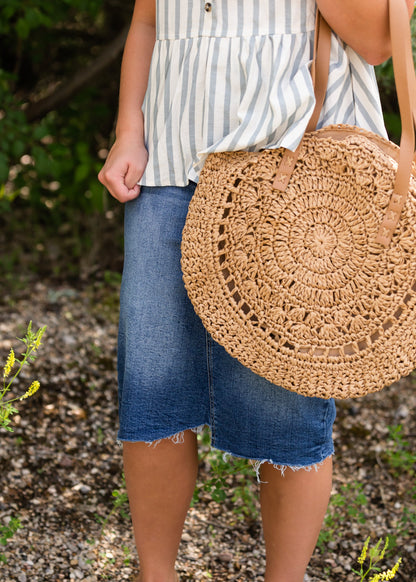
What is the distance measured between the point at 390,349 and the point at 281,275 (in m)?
0.22

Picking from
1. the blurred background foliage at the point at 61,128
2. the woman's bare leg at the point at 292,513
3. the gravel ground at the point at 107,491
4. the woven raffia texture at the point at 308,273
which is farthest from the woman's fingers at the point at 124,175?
the blurred background foliage at the point at 61,128

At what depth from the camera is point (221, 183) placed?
4.00ft

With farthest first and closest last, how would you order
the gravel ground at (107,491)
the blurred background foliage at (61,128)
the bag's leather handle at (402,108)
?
the blurred background foliage at (61,128) → the gravel ground at (107,491) → the bag's leather handle at (402,108)

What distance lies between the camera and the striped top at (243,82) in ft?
3.97

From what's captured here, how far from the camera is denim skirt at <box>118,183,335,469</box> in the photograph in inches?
53.3

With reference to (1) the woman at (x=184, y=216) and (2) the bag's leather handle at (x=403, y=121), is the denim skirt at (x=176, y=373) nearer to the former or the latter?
(1) the woman at (x=184, y=216)

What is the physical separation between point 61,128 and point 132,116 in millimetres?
2545

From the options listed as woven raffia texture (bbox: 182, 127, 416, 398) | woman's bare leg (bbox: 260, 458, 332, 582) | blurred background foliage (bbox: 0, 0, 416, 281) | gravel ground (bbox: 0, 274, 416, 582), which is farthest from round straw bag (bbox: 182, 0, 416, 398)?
blurred background foliage (bbox: 0, 0, 416, 281)

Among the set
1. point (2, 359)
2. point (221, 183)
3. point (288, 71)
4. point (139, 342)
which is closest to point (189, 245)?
point (221, 183)

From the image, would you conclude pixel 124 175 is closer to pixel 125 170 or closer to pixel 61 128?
pixel 125 170

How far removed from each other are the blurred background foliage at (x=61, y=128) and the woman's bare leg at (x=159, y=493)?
201 cm

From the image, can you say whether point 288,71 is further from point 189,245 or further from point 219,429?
point 219,429

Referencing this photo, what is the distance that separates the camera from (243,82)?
1.26 m

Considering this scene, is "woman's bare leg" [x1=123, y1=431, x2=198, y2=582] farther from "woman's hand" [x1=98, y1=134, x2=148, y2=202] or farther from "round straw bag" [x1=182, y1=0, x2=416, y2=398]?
"woman's hand" [x1=98, y1=134, x2=148, y2=202]
